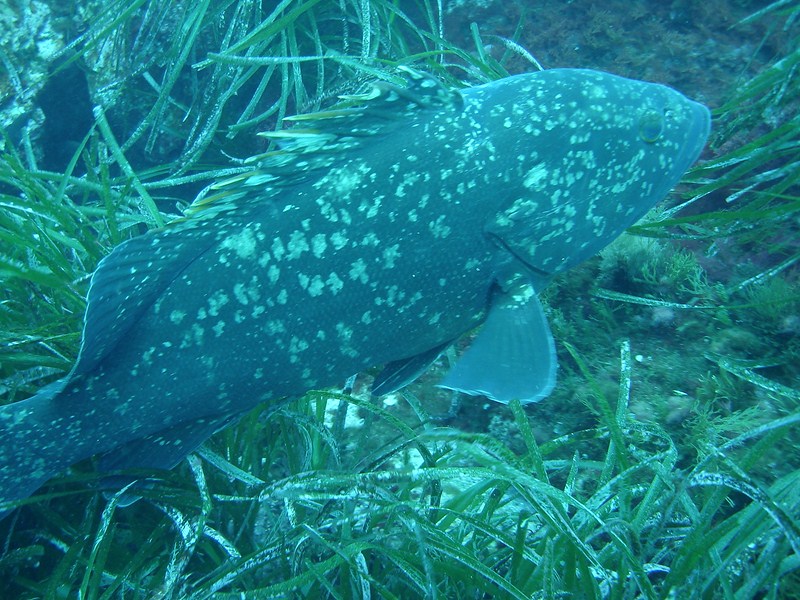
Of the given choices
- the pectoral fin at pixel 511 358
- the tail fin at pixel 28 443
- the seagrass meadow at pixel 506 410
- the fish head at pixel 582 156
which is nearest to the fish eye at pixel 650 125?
the fish head at pixel 582 156

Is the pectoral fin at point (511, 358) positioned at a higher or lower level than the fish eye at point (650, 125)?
lower

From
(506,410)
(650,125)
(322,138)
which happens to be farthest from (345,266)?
(650,125)

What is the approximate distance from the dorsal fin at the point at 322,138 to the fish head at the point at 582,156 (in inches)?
18.1

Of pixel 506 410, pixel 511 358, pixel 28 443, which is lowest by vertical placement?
pixel 506 410

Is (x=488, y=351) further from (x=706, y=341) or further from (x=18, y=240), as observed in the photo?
(x=18, y=240)

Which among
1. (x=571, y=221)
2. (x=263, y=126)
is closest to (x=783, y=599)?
(x=571, y=221)

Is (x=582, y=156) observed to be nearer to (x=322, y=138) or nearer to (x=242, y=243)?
(x=322, y=138)

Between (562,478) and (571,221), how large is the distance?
55.6 inches

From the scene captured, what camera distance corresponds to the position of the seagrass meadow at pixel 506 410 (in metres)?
1.95

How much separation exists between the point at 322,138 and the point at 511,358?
132 centimetres

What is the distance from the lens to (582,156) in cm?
245

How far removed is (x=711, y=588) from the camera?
184 centimetres

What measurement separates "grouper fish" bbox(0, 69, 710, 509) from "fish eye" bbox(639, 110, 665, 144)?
0.05 feet

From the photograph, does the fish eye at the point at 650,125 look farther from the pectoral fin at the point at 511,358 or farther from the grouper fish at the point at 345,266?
the pectoral fin at the point at 511,358
